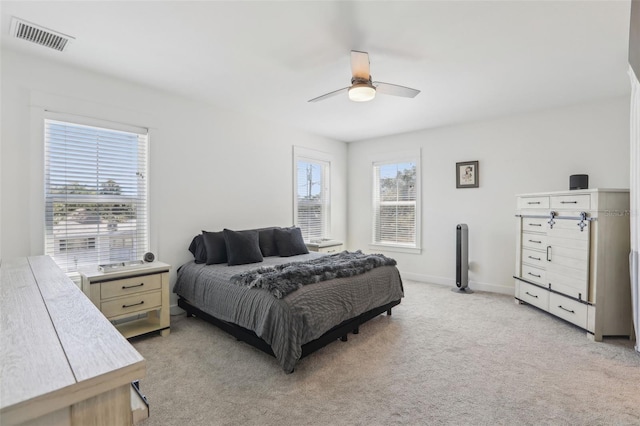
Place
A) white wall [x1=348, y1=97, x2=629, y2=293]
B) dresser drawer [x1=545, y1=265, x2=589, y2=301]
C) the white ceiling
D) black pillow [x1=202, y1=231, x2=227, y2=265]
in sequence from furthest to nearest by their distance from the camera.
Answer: white wall [x1=348, y1=97, x2=629, y2=293] < black pillow [x1=202, y1=231, x2=227, y2=265] < dresser drawer [x1=545, y1=265, x2=589, y2=301] < the white ceiling

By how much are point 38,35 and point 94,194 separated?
4.52 feet

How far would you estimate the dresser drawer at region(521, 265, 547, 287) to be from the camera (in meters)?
3.50

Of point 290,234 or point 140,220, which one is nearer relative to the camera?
point 140,220

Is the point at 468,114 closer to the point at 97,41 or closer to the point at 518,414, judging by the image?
the point at 518,414

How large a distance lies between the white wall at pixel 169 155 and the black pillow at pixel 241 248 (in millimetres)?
505

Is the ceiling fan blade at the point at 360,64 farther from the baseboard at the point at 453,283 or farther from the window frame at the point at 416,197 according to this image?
the baseboard at the point at 453,283

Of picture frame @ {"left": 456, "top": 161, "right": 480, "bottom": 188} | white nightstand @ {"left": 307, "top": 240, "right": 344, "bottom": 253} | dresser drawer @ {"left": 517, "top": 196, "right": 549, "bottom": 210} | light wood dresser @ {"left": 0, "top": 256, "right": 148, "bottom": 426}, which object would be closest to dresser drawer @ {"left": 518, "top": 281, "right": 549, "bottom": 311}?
dresser drawer @ {"left": 517, "top": 196, "right": 549, "bottom": 210}

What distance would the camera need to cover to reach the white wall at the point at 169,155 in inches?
102

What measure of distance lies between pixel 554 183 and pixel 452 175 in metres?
1.31

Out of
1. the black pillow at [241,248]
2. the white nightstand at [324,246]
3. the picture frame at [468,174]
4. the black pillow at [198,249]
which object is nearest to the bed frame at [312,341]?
the black pillow at [198,249]

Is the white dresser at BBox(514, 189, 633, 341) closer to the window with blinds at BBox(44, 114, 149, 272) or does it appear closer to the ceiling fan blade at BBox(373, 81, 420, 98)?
the ceiling fan blade at BBox(373, 81, 420, 98)

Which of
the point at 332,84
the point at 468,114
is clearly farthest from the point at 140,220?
the point at 468,114

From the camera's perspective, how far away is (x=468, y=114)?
4223mm

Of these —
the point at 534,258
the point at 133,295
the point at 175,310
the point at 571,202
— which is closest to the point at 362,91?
the point at 571,202
